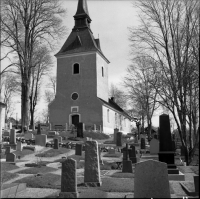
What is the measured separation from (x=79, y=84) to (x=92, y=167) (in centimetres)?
2354

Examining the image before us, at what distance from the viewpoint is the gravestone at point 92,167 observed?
23.5ft

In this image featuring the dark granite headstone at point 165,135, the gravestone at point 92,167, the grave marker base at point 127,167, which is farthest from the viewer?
the grave marker base at point 127,167

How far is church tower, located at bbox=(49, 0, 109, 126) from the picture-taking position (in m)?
29.4

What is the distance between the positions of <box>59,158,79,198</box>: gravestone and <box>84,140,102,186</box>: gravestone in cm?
126

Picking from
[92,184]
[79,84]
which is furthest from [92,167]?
[79,84]

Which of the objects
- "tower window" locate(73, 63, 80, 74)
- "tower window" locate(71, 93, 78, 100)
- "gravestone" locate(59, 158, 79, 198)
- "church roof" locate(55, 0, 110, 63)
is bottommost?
"gravestone" locate(59, 158, 79, 198)

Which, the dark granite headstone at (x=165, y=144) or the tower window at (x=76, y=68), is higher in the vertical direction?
the tower window at (x=76, y=68)

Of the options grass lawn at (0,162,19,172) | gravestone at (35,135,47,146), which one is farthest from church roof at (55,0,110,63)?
grass lawn at (0,162,19,172)

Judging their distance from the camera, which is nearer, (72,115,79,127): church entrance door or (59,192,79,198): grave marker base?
(59,192,79,198): grave marker base

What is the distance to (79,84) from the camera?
99.7ft

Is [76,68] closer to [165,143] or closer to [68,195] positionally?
[165,143]

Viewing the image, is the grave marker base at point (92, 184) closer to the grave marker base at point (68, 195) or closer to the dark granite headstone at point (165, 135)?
the grave marker base at point (68, 195)

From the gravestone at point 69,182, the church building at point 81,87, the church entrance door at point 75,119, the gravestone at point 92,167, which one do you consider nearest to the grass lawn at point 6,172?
the gravestone at point 92,167

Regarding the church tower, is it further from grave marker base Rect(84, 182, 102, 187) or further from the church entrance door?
grave marker base Rect(84, 182, 102, 187)
